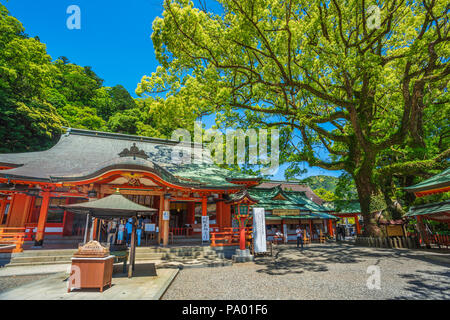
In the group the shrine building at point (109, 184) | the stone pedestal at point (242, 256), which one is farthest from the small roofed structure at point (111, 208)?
the stone pedestal at point (242, 256)

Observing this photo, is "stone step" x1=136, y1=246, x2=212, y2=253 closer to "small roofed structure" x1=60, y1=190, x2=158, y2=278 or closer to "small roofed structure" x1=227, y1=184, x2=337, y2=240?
"small roofed structure" x1=60, y1=190, x2=158, y2=278

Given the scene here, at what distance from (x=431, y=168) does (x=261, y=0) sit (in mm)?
14533

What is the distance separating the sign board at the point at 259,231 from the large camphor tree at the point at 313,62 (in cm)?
618

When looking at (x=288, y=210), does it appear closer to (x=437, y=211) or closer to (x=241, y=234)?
(x=241, y=234)

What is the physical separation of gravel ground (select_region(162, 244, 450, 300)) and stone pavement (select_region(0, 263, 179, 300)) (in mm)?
405

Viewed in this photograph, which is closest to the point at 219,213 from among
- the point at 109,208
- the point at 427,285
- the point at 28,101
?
the point at 109,208

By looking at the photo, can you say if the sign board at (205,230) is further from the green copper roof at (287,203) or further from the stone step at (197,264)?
the green copper roof at (287,203)

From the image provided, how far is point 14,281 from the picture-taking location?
6.83 meters

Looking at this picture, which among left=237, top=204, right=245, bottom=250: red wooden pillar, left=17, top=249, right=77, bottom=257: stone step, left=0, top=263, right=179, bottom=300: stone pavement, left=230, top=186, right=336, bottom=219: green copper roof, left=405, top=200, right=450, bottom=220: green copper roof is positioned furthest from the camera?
left=230, top=186, right=336, bottom=219: green copper roof

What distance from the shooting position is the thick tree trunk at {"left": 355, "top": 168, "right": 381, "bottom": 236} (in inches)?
592

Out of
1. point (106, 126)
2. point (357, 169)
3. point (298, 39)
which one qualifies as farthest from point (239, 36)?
point (106, 126)

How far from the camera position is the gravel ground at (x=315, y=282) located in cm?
548

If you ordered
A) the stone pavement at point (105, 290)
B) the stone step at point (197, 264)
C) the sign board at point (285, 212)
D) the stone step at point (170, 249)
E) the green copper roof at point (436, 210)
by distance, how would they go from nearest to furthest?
the stone pavement at point (105, 290) < the stone step at point (197, 264) < the green copper roof at point (436, 210) < the stone step at point (170, 249) < the sign board at point (285, 212)

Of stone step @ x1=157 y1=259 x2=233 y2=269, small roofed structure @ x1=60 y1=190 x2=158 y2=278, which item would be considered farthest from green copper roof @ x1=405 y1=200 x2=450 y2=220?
small roofed structure @ x1=60 y1=190 x2=158 y2=278
